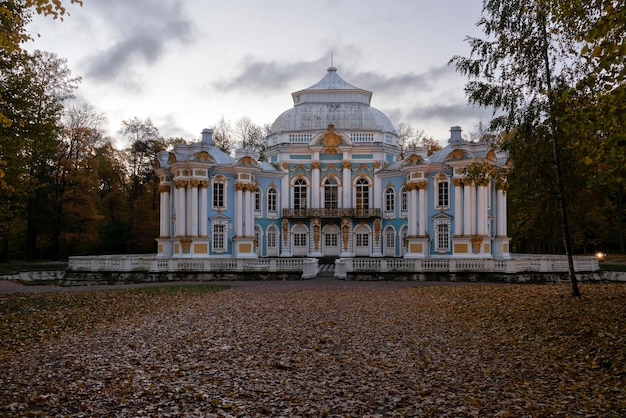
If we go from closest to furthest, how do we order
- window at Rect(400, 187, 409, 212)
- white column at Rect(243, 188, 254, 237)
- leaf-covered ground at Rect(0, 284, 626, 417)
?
leaf-covered ground at Rect(0, 284, 626, 417)
white column at Rect(243, 188, 254, 237)
window at Rect(400, 187, 409, 212)

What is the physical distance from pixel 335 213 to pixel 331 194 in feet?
4.71

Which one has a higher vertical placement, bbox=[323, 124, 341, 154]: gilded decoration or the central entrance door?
bbox=[323, 124, 341, 154]: gilded decoration

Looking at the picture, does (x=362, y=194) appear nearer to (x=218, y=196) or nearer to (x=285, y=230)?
(x=285, y=230)

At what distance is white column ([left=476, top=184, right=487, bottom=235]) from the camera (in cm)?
2966

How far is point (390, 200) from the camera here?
35.7 m

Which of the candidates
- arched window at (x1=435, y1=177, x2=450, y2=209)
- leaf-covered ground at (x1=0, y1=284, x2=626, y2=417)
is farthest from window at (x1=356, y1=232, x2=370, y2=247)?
leaf-covered ground at (x1=0, y1=284, x2=626, y2=417)

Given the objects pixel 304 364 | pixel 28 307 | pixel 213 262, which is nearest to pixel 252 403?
pixel 304 364

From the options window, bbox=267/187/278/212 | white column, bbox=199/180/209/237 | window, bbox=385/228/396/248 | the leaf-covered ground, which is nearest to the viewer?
the leaf-covered ground

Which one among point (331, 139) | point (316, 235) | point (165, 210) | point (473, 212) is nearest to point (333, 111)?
point (331, 139)

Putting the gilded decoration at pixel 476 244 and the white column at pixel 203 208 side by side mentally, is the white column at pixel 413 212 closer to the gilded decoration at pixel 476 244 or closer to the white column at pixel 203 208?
the gilded decoration at pixel 476 244

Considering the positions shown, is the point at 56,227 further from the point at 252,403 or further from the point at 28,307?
the point at 252,403

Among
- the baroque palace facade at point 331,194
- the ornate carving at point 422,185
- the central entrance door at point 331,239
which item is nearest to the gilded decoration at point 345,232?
the baroque palace facade at point 331,194

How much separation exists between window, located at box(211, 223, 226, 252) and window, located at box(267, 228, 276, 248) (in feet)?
14.4

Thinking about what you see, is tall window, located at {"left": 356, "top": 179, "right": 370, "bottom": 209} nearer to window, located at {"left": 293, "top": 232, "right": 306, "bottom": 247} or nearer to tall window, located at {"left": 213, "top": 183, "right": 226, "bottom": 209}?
window, located at {"left": 293, "top": 232, "right": 306, "bottom": 247}
